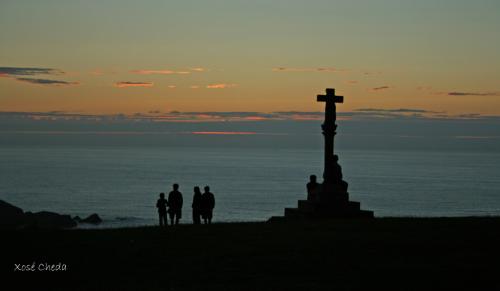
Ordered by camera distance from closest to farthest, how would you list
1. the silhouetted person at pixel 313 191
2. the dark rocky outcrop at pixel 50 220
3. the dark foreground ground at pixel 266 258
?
the dark foreground ground at pixel 266 258 < the silhouetted person at pixel 313 191 < the dark rocky outcrop at pixel 50 220

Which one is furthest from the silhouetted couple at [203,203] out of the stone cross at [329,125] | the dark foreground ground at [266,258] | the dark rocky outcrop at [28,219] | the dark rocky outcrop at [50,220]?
the dark rocky outcrop at [50,220]

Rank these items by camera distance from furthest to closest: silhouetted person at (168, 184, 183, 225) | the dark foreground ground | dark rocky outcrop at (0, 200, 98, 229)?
dark rocky outcrop at (0, 200, 98, 229) < silhouetted person at (168, 184, 183, 225) < the dark foreground ground

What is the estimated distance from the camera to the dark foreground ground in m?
12.2

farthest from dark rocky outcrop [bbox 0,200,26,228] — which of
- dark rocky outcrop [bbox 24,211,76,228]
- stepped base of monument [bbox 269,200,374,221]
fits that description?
stepped base of monument [bbox 269,200,374,221]

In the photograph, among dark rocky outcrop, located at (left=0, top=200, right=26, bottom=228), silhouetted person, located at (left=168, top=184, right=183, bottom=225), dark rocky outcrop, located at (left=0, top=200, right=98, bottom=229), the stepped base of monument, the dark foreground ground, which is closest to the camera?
the dark foreground ground

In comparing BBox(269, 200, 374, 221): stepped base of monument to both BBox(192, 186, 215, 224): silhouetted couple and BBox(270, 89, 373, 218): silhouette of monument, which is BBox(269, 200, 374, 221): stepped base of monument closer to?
BBox(270, 89, 373, 218): silhouette of monument

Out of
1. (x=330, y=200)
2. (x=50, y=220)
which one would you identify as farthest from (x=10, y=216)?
(x=330, y=200)

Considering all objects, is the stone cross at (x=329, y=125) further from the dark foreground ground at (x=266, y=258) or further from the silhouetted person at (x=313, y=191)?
the dark foreground ground at (x=266, y=258)

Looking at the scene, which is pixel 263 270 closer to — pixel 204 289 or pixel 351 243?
pixel 204 289

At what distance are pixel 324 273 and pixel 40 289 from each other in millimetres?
5183

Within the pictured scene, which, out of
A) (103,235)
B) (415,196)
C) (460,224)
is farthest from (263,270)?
(415,196)

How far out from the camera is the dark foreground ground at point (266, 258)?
40.1 ft

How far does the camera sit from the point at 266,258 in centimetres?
1421

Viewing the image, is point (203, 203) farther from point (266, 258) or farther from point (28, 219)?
point (28, 219)
